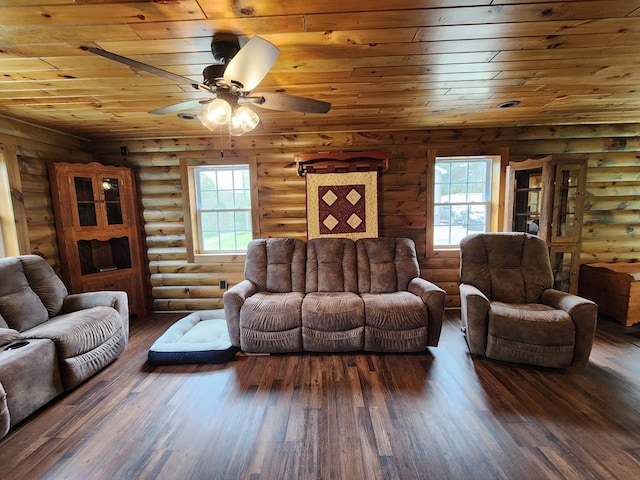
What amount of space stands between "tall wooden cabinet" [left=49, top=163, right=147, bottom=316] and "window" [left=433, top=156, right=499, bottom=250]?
411cm

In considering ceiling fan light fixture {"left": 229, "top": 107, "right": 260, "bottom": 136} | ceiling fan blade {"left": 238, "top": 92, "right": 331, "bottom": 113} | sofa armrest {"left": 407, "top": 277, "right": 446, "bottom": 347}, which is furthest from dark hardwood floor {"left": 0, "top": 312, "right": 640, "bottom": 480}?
ceiling fan blade {"left": 238, "top": 92, "right": 331, "bottom": 113}

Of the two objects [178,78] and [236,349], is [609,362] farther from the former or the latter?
[178,78]

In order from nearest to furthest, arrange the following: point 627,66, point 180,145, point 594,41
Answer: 1. point 594,41
2. point 627,66
3. point 180,145

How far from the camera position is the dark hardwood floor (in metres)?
1.49

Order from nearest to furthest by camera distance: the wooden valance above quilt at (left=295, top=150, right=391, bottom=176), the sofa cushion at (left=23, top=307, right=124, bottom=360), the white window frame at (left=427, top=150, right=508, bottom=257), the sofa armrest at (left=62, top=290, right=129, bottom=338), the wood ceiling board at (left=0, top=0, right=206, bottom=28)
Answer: the wood ceiling board at (left=0, top=0, right=206, bottom=28), the sofa cushion at (left=23, top=307, right=124, bottom=360), the sofa armrest at (left=62, top=290, right=129, bottom=338), the wooden valance above quilt at (left=295, top=150, right=391, bottom=176), the white window frame at (left=427, top=150, right=508, bottom=257)

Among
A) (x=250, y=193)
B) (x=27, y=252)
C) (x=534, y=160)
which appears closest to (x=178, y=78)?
(x=250, y=193)

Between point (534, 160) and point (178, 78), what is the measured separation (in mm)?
3690

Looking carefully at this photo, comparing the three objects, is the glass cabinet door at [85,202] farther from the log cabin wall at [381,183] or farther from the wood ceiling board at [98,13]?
the wood ceiling board at [98,13]

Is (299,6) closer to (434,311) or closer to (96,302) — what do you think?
(434,311)

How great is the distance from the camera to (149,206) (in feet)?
12.4

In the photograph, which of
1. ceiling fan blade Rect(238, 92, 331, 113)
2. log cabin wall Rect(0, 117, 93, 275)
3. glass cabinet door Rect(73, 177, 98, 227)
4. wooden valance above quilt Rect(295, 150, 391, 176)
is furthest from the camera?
wooden valance above quilt Rect(295, 150, 391, 176)

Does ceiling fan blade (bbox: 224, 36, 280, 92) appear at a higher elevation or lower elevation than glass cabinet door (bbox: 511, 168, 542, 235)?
higher

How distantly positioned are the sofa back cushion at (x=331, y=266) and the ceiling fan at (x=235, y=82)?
170cm

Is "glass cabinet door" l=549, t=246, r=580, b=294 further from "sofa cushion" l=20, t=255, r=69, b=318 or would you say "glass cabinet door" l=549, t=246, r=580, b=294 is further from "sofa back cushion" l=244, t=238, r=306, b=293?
"sofa cushion" l=20, t=255, r=69, b=318
